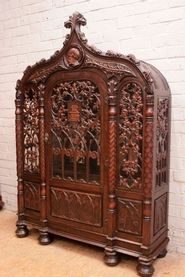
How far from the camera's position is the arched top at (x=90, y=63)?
1.94 metres

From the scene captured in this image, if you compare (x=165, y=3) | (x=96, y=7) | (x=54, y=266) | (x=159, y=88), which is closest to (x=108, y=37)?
(x=96, y=7)

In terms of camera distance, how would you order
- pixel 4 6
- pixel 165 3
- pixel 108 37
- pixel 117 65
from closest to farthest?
pixel 117 65 → pixel 165 3 → pixel 108 37 → pixel 4 6

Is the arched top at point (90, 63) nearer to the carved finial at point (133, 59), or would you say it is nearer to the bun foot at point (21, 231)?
the carved finial at point (133, 59)

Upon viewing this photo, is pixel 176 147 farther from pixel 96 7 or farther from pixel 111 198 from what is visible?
pixel 96 7

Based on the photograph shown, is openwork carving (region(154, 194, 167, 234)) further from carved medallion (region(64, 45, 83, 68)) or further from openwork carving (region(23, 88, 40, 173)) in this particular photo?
carved medallion (region(64, 45, 83, 68))

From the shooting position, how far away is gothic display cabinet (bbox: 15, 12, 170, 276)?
1989 millimetres

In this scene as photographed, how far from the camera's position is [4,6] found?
316 cm

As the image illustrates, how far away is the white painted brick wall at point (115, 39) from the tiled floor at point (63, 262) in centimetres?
32

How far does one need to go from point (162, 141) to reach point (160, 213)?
56 centimetres

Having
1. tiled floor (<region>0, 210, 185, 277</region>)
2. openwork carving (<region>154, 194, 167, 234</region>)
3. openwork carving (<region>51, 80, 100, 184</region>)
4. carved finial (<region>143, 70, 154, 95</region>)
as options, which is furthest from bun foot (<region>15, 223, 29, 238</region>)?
carved finial (<region>143, 70, 154, 95</region>)

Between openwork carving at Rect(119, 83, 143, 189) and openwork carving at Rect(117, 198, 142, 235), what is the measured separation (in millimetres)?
133

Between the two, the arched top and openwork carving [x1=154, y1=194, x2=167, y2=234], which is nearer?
the arched top

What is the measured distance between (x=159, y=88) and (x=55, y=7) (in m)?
1.50

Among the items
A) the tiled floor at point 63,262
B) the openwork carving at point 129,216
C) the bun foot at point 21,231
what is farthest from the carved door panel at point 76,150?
the bun foot at point 21,231
